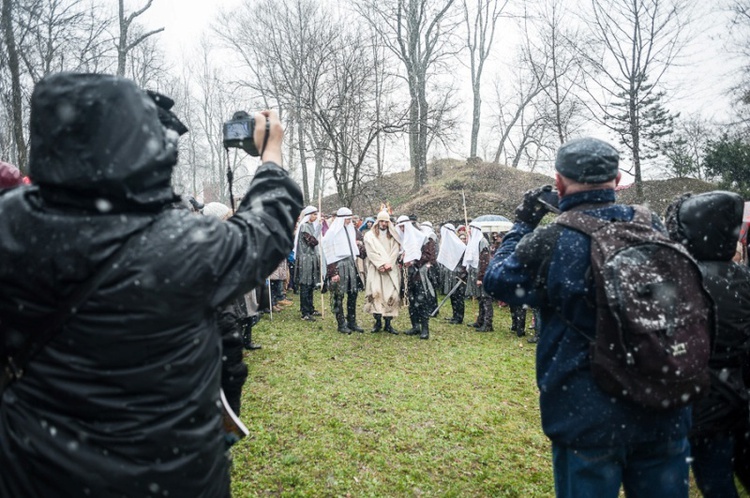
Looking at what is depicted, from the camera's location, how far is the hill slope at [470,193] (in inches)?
808

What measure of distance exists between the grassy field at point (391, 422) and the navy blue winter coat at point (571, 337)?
205 centimetres

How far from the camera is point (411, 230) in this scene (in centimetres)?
934

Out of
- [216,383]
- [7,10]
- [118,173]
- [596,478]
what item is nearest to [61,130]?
[118,173]

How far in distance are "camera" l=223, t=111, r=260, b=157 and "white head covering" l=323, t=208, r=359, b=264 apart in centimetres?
744

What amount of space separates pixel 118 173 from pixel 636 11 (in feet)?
73.2

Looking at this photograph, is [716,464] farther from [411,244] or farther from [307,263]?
[307,263]

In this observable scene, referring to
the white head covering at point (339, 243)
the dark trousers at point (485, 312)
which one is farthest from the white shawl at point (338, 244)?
the dark trousers at point (485, 312)

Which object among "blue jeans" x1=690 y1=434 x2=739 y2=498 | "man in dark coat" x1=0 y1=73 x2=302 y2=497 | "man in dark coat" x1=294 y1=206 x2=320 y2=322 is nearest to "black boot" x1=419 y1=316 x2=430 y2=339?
"man in dark coat" x1=294 y1=206 x2=320 y2=322

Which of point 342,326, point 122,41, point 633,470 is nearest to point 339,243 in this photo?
point 342,326

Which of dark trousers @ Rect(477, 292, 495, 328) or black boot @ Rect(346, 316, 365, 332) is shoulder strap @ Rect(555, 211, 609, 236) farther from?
dark trousers @ Rect(477, 292, 495, 328)

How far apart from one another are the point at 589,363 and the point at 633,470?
0.49 m

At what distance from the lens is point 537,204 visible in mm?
2367

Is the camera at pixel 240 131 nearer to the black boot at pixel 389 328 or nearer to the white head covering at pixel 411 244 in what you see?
the white head covering at pixel 411 244

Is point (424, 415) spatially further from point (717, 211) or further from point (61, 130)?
point (61, 130)
